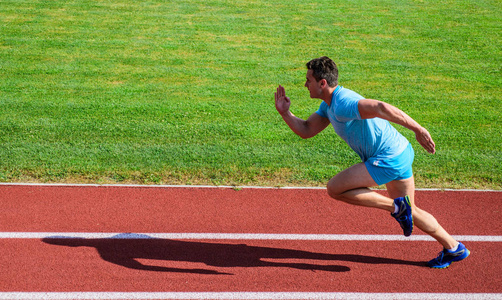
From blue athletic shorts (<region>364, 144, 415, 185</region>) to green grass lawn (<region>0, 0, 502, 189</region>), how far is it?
7.72 feet

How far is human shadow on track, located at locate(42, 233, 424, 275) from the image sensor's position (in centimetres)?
520

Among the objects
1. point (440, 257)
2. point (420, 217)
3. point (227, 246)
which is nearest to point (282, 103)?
point (227, 246)

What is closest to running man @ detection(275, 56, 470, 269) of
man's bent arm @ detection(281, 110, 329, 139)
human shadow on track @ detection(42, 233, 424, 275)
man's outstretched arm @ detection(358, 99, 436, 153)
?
man's outstretched arm @ detection(358, 99, 436, 153)

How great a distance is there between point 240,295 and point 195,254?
2.88 ft

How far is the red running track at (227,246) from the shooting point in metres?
4.88

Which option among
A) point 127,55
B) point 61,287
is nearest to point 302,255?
point 61,287

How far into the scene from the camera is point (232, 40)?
14.9 meters

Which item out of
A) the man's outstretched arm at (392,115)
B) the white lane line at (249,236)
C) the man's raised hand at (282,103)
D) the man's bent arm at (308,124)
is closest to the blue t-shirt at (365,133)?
the man's outstretched arm at (392,115)

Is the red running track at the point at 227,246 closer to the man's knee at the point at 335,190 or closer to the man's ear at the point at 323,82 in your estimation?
the man's knee at the point at 335,190

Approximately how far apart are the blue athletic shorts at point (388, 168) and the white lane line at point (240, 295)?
42.5 inches

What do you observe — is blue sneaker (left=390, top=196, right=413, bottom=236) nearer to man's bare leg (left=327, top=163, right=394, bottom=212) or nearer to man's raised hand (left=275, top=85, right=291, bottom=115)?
man's bare leg (left=327, top=163, right=394, bottom=212)

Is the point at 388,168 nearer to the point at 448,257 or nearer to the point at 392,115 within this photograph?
the point at 392,115

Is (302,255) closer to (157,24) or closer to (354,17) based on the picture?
(157,24)

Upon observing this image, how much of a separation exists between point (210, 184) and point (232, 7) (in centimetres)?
1233
